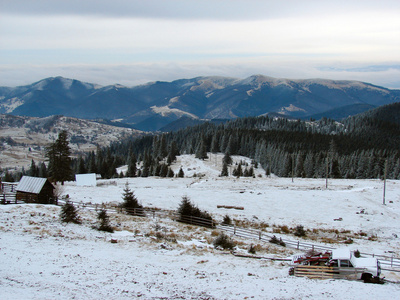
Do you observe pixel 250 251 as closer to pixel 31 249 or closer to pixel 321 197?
pixel 31 249

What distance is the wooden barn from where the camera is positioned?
42656 mm

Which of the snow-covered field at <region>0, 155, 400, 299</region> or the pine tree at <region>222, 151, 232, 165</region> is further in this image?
the pine tree at <region>222, 151, 232, 165</region>

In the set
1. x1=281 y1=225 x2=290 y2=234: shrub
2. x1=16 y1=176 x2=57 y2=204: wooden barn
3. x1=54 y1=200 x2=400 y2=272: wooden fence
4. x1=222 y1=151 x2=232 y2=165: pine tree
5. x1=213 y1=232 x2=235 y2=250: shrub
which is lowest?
x1=222 y1=151 x2=232 y2=165: pine tree

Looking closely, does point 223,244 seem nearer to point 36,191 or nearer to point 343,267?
point 343,267

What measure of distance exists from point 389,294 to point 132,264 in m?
16.3

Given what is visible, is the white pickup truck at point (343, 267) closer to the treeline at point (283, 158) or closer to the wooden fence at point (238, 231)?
the wooden fence at point (238, 231)

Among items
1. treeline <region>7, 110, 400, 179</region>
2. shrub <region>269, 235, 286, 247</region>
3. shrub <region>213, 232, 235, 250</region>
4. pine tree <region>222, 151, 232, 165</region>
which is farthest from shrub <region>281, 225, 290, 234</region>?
pine tree <region>222, 151, 232, 165</region>

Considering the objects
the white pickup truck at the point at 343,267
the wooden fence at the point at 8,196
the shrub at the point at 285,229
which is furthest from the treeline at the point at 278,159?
the white pickup truck at the point at 343,267

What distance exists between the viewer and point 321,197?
209 feet

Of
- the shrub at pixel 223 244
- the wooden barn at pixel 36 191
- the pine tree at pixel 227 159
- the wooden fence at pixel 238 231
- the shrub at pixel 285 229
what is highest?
the wooden barn at pixel 36 191

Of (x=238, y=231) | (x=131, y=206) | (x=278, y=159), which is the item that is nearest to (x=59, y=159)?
(x=131, y=206)

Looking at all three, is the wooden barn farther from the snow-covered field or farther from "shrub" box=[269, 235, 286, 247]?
"shrub" box=[269, 235, 286, 247]

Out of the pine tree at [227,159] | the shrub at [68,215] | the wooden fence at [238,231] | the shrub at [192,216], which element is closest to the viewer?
the wooden fence at [238,231]

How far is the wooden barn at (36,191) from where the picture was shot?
42656mm
